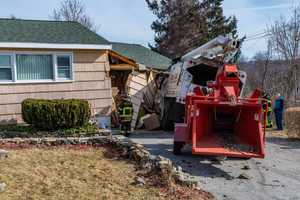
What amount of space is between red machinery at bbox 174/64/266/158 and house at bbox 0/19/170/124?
4.56m

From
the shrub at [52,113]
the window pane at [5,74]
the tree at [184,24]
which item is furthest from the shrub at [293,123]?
the tree at [184,24]

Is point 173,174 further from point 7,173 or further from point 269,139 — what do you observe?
point 269,139

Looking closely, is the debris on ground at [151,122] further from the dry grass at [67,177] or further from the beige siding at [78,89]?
the dry grass at [67,177]

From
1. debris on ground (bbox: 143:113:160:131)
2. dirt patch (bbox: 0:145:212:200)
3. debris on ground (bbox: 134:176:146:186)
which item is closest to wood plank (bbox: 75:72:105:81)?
debris on ground (bbox: 143:113:160:131)

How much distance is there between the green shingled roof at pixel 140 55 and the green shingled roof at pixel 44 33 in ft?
16.8

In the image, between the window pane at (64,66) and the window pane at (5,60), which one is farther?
the window pane at (64,66)

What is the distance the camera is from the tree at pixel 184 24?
95.0 feet

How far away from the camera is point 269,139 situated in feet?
41.1

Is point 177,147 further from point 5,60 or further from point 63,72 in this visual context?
point 5,60

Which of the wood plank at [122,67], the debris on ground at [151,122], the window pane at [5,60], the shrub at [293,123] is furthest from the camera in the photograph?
the debris on ground at [151,122]

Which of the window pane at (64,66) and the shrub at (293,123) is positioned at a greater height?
the window pane at (64,66)

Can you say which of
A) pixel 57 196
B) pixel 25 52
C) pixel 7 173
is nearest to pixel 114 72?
pixel 25 52

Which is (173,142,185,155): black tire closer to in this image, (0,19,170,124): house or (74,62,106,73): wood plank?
(0,19,170,124): house

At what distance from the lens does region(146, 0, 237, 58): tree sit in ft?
95.0
